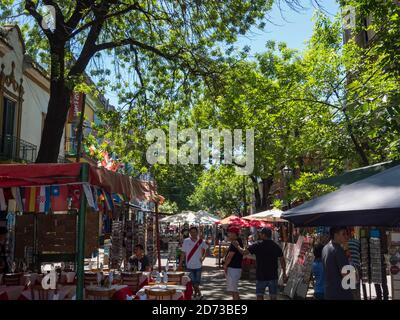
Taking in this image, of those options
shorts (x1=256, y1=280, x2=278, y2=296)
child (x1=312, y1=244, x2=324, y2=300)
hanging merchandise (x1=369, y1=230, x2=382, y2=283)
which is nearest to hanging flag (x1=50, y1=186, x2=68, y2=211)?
shorts (x1=256, y1=280, x2=278, y2=296)

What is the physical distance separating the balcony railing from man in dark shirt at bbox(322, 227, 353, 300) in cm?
1478

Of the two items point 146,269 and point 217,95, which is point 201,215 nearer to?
point 217,95

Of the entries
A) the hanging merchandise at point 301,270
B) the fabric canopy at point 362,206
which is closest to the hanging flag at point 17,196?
the fabric canopy at point 362,206

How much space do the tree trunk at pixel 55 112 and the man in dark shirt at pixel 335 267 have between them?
8.87m

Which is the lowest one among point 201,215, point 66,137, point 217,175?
point 201,215

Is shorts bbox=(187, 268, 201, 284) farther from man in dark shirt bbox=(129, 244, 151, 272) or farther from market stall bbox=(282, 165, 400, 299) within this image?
market stall bbox=(282, 165, 400, 299)

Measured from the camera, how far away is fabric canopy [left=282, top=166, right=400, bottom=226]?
4684 mm

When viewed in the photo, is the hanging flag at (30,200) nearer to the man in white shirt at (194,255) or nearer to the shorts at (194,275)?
the man in white shirt at (194,255)

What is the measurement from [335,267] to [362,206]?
177 centimetres

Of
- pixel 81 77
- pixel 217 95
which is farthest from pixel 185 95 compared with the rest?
pixel 81 77

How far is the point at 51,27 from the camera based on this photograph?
532 inches

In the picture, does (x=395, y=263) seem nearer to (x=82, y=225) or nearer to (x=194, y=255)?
(x=194, y=255)

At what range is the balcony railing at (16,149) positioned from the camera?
61.1ft
